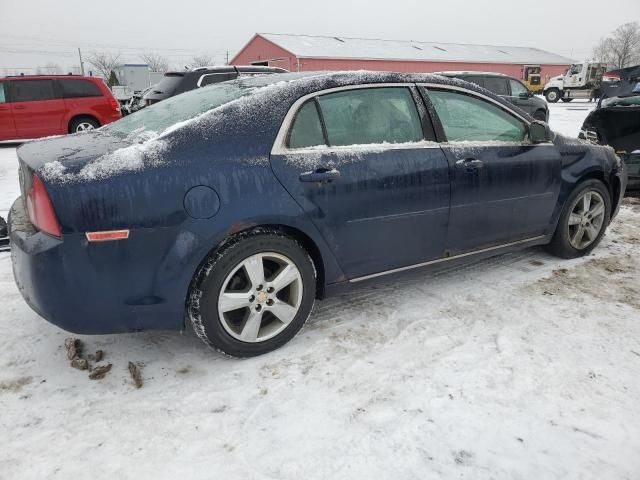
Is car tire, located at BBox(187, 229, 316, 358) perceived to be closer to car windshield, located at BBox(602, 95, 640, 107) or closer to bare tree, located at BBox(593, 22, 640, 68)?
car windshield, located at BBox(602, 95, 640, 107)

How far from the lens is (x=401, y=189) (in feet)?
9.98

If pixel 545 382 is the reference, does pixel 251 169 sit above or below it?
above

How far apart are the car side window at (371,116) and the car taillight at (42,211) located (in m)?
1.46

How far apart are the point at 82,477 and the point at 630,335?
3.01 m

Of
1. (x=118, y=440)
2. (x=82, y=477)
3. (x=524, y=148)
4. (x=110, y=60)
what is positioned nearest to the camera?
(x=82, y=477)

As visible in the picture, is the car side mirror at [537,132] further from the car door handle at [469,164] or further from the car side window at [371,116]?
the car side window at [371,116]

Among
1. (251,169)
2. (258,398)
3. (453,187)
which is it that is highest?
(251,169)

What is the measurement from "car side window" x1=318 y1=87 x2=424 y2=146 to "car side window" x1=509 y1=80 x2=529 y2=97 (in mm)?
11034

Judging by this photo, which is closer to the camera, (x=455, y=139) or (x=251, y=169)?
(x=251, y=169)

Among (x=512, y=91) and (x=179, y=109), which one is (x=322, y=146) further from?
(x=512, y=91)

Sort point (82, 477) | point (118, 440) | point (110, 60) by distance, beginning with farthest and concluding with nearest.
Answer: point (110, 60), point (118, 440), point (82, 477)

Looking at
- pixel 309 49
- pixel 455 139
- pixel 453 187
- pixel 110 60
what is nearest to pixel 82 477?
pixel 453 187

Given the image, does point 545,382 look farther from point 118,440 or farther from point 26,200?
point 26,200

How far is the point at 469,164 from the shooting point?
3305mm
